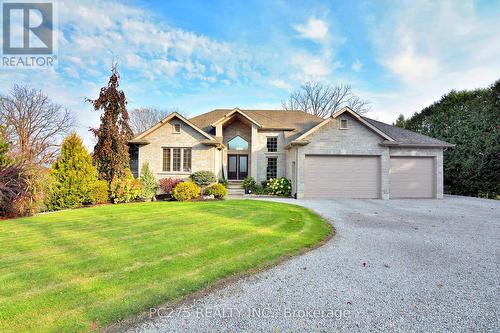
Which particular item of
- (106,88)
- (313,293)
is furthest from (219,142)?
(313,293)

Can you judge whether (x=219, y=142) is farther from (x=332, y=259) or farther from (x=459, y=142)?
(x=459, y=142)

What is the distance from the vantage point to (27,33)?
9414mm

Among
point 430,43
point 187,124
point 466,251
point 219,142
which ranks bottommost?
point 466,251

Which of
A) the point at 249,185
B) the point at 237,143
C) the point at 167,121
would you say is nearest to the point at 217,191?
the point at 249,185

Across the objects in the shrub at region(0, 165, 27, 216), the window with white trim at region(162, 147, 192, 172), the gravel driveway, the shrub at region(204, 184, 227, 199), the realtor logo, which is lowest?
the gravel driveway

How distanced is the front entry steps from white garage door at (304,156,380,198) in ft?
14.7

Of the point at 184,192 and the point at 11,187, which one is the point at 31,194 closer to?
the point at 11,187

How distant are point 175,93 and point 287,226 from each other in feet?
67.4

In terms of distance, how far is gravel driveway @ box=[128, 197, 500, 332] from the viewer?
2.70 meters

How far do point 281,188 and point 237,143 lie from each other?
5475 mm

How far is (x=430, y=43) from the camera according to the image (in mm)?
13086

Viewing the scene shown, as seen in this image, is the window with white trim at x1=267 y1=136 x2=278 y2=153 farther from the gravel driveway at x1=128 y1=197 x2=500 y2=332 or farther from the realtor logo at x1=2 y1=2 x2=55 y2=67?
the realtor logo at x1=2 y1=2 x2=55 y2=67

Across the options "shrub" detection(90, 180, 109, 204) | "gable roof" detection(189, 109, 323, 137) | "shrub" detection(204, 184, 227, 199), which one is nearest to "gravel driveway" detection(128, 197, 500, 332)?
"shrub" detection(204, 184, 227, 199)

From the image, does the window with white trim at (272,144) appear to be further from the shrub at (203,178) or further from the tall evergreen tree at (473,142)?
the tall evergreen tree at (473,142)
